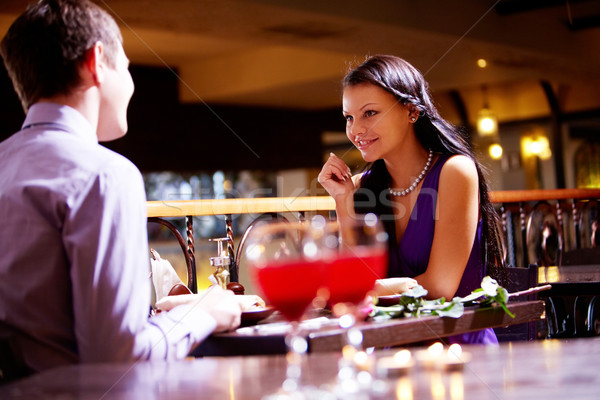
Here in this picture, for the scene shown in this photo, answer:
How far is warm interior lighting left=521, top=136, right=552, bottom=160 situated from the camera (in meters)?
11.3

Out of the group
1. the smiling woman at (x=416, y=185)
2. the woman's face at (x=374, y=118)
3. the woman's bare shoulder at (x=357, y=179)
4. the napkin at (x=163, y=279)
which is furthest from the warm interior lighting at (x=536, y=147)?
the napkin at (x=163, y=279)

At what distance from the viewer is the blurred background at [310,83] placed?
6.23m

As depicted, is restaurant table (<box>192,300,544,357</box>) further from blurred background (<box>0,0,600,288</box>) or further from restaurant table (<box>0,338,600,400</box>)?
blurred background (<box>0,0,600,288</box>)

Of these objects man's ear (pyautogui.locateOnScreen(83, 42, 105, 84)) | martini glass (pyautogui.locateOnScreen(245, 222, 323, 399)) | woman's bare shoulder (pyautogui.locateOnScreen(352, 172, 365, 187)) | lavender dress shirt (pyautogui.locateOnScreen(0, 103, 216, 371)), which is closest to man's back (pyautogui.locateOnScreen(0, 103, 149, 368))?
lavender dress shirt (pyautogui.locateOnScreen(0, 103, 216, 371))

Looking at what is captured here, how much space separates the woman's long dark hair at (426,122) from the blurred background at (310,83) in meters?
3.38

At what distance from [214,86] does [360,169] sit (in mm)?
7768

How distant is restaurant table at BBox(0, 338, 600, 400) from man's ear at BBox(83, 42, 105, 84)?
21.7 inches

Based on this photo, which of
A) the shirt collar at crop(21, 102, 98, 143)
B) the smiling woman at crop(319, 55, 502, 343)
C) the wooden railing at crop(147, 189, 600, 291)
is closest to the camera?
the shirt collar at crop(21, 102, 98, 143)

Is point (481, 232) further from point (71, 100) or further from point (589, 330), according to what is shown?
point (71, 100)

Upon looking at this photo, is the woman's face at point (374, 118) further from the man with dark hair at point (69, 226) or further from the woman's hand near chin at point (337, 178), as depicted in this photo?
the man with dark hair at point (69, 226)

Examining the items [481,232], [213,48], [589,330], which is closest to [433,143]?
[481,232]

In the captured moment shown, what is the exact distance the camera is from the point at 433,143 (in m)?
2.36

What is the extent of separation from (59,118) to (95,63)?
12cm

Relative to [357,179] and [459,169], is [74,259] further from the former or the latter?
[357,179]
